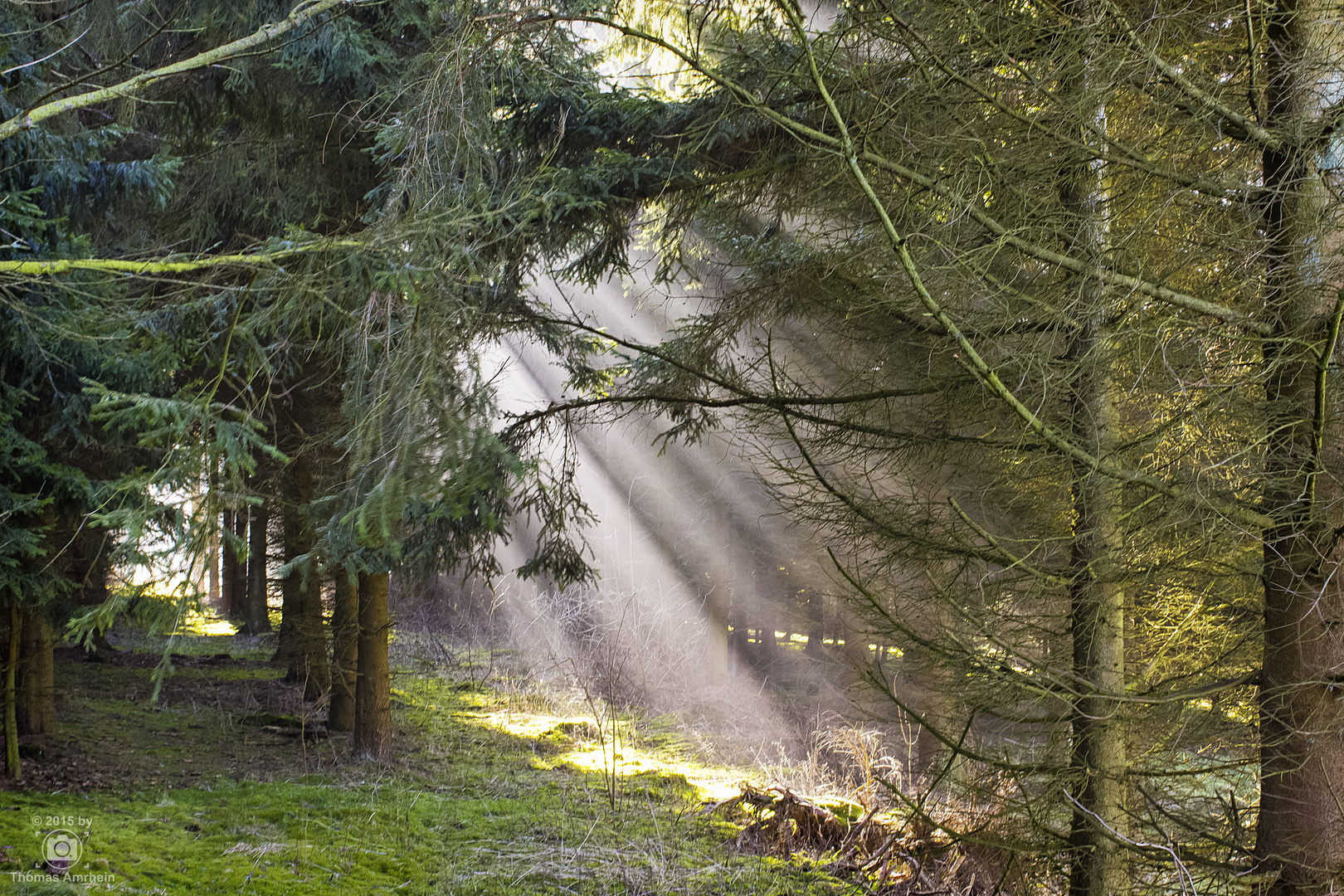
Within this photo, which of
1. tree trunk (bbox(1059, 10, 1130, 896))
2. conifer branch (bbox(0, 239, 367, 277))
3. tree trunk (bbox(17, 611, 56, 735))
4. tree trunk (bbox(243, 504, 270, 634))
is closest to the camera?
tree trunk (bbox(1059, 10, 1130, 896))

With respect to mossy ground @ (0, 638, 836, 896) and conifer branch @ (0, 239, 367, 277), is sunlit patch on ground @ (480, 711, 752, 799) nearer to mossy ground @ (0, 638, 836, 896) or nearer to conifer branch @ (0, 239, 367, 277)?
mossy ground @ (0, 638, 836, 896)

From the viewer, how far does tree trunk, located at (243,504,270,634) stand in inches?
563

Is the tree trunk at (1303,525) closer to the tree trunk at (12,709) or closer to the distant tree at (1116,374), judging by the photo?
the distant tree at (1116,374)

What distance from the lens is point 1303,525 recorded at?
3236mm

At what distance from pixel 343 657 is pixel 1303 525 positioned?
871 cm

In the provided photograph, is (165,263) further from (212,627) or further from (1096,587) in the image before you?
(212,627)

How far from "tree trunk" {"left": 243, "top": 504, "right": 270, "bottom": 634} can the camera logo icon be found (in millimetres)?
9416

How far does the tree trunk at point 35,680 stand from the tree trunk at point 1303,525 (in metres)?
9.04

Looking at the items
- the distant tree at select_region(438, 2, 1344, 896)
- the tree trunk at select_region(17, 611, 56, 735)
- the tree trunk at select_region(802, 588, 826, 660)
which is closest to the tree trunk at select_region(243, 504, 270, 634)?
the tree trunk at select_region(17, 611, 56, 735)

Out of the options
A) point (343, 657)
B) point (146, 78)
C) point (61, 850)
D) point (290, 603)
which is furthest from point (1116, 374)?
point (290, 603)

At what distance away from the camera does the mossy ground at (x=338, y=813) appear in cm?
500

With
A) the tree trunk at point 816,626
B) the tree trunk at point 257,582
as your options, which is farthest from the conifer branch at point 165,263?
the tree trunk at point 816,626

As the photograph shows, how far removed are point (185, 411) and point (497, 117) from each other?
3.17m

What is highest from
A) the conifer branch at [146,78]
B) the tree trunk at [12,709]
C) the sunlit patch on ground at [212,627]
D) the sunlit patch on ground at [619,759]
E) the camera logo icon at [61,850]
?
the conifer branch at [146,78]
